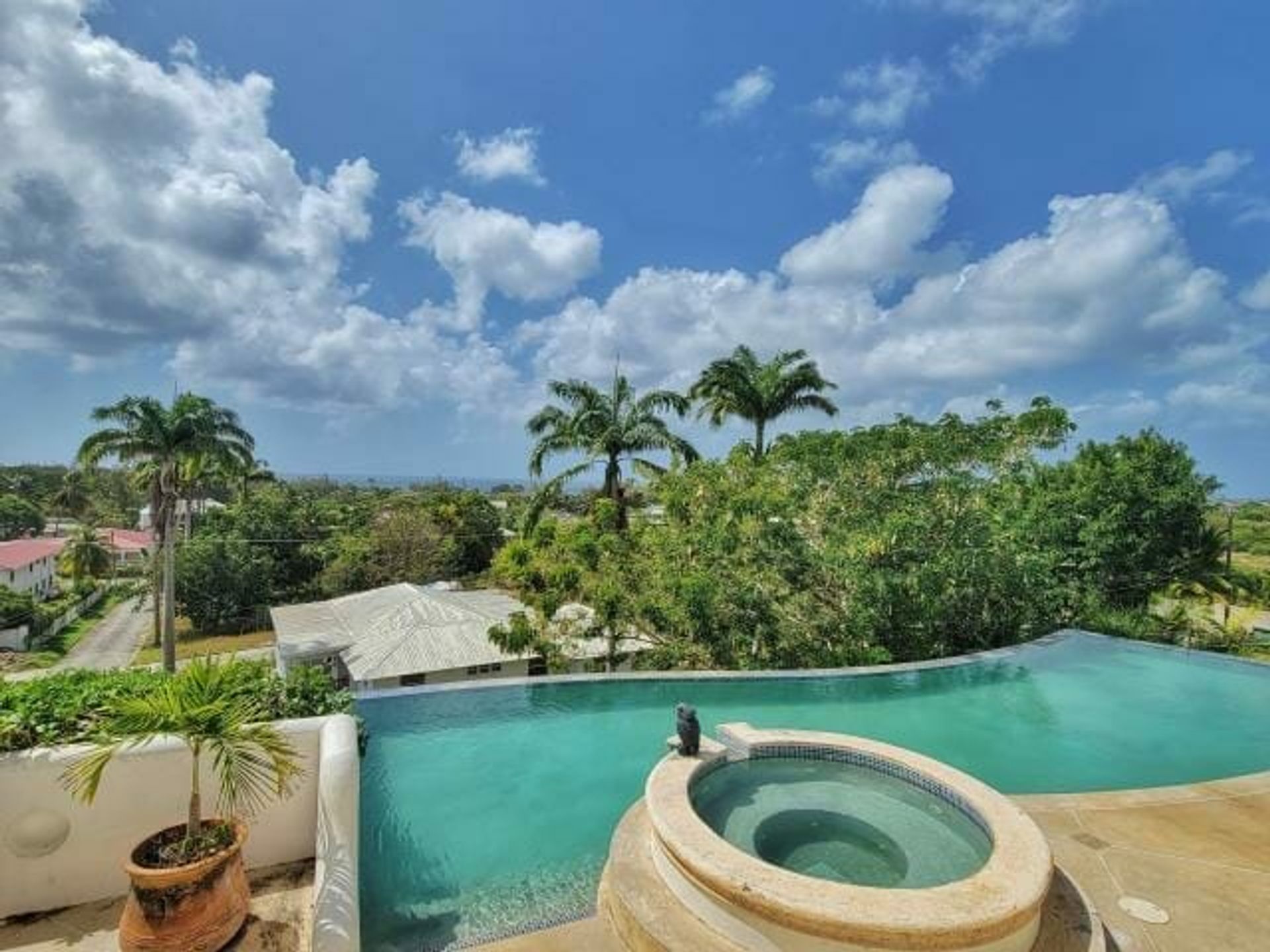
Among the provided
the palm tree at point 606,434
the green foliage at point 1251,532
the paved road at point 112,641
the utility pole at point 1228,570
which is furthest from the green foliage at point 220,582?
the green foliage at point 1251,532

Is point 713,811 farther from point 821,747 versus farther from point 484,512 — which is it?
point 484,512

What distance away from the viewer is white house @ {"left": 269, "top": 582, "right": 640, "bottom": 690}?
14.4 meters

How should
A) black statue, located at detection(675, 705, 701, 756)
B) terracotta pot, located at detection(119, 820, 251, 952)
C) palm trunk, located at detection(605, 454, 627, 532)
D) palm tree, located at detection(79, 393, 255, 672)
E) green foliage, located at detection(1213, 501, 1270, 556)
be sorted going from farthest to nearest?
1. green foliage, located at detection(1213, 501, 1270, 556)
2. palm tree, located at detection(79, 393, 255, 672)
3. palm trunk, located at detection(605, 454, 627, 532)
4. black statue, located at detection(675, 705, 701, 756)
5. terracotta pot, located at detection(119, 820, 251, 952)

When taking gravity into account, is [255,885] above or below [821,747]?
below

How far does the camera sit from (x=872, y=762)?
21.4ft

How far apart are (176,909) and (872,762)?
577 cm

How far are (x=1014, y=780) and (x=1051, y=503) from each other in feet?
36.3

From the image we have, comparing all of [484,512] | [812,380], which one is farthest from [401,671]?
[484,512]

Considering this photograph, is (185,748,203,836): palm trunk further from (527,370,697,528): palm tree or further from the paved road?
the paved road

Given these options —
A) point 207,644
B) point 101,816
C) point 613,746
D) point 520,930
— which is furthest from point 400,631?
point 207,644

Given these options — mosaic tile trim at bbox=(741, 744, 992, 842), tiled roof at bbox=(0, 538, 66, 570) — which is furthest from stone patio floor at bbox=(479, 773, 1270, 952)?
tiled roof at bbox=(0, 538, 66, 570)

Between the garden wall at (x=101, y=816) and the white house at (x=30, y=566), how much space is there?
42.3 metres

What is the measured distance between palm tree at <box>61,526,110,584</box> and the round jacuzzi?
5600 centimetres

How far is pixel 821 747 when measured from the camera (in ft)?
22.2
